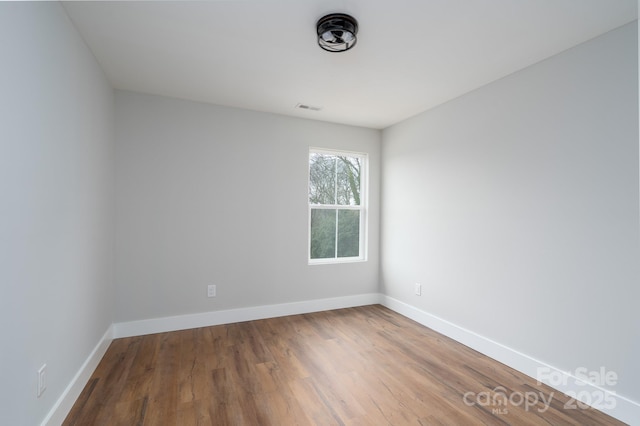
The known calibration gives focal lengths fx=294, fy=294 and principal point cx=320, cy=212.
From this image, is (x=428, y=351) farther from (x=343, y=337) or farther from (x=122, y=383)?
(x=122, y=383)

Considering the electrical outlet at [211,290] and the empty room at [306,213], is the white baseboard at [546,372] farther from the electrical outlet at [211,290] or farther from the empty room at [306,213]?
the electrical outlet at [211,290]

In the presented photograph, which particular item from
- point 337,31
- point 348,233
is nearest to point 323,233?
point 348,233

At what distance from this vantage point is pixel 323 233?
13.1ft

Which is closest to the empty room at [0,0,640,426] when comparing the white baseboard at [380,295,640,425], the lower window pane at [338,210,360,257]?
the white baseboard at [380,295,640,425]

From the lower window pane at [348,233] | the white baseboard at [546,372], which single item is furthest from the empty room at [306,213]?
the lower window pane at [348,233]

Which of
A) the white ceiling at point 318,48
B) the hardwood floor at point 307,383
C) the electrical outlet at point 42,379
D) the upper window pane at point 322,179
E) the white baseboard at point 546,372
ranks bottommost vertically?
the hardwood floor at point 307,383

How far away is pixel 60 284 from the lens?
5.75 ft

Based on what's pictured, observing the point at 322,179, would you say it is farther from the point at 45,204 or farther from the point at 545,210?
the point at 45,204

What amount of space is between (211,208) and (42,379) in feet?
6.71

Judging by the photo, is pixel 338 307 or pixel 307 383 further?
pixel 338 307

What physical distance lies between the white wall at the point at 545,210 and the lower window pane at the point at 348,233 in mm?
1018

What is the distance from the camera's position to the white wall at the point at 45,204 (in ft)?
4.12

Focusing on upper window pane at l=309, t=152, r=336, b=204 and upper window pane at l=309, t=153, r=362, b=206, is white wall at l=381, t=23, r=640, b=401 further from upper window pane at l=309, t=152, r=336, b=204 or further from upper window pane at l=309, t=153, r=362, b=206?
upper window pane at l=309, t=152, r=336, b=204

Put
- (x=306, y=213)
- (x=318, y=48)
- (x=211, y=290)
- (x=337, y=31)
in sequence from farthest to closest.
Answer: (x=306, y=213) < (x=211, y=290) < (x=318, y=48) < (x=337, y=31)
